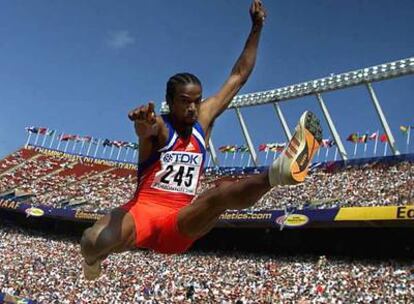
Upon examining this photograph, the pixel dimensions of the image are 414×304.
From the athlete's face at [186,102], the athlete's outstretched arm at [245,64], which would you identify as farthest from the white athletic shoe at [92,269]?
the athlete's outstretched arm at [245,64]

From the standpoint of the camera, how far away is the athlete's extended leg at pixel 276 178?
5.38 meters

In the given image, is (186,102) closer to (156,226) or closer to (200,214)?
(200,214)

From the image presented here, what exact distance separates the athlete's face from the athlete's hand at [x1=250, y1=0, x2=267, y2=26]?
188 centimetres

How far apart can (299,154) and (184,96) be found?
166cm

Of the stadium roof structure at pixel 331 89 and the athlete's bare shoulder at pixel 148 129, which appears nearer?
the athlete's bare shoulder at pixel 148 129

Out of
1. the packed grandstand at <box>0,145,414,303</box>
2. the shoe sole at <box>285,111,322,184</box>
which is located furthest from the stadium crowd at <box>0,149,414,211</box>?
the shoe sole at <box>285,111,322,184</box>

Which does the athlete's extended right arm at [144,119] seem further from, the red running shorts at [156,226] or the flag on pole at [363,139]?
the flag on pole at [363,139]

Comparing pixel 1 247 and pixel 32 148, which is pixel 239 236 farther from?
pixel 32 148

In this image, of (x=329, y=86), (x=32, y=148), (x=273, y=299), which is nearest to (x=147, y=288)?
(x=273, y=299)

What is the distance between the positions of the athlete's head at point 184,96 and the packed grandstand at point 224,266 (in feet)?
61.3

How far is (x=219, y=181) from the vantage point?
39719 millimetres

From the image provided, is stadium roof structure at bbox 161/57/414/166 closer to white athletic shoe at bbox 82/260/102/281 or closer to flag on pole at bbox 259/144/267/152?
flag on pole at bbox 259/144/267/152

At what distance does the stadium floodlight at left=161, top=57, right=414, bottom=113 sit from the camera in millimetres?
39312

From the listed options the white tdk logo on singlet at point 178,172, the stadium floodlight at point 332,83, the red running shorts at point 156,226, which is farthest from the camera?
the stadium floodlight at point 332,83
